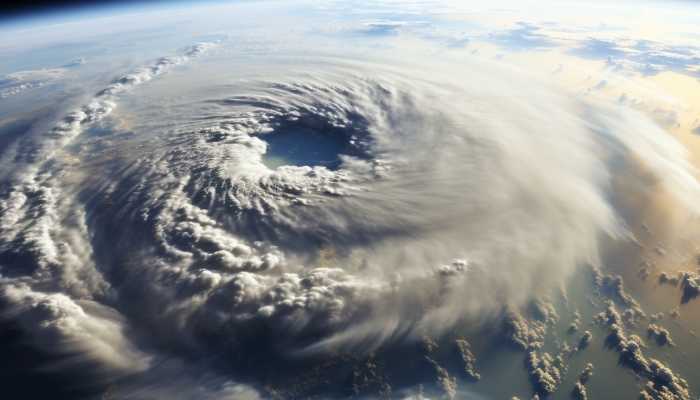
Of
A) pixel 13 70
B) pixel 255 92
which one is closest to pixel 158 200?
pixel 255 92

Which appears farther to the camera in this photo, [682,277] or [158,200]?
[158,200]

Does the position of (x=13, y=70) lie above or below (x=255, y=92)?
above

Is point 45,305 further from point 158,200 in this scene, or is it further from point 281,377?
point 281,377

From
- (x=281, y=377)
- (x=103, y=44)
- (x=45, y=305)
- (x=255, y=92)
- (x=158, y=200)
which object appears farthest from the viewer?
(x=103, y=44)

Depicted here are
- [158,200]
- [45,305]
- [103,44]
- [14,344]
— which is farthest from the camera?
[103,44]

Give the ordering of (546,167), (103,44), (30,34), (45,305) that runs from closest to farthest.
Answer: (45,305)
(546,167)
(103,44)
(30,34)

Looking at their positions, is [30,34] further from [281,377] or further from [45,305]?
[281,377]

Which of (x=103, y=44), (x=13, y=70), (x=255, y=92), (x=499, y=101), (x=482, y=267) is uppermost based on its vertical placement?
(x=103, y=44)

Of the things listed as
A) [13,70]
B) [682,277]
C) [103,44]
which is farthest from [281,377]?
[103,44]

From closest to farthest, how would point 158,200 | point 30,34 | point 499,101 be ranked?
point 158,200 < point 499,101 < point 30,34
